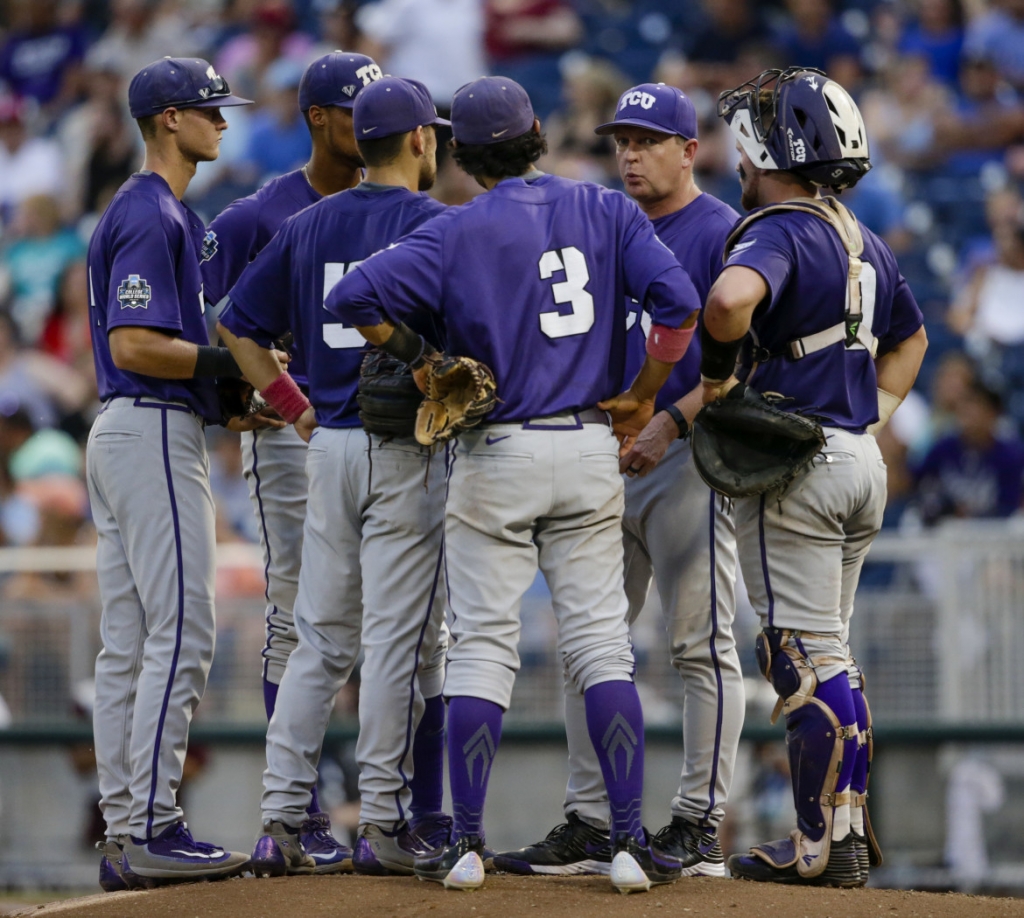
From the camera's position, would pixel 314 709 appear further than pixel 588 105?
No

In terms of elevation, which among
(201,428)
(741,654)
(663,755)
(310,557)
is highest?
(201,428)

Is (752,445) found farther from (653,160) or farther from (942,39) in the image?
(942,39)

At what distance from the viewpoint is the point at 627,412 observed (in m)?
4.98

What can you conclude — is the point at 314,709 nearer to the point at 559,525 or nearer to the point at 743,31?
the point at 559,525

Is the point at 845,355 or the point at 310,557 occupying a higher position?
the point at 845,355

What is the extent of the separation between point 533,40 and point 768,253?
9944 millimetres

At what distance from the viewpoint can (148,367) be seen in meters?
5.12

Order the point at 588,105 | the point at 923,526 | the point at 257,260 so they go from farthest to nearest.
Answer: the point at 588,105, the point at 923,526, the point at 257,260

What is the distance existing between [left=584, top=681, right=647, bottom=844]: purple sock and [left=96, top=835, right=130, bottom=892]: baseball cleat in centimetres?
172

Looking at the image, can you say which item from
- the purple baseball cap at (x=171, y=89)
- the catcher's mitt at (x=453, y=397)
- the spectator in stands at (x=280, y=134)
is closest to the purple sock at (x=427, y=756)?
the catcher's mitt at (x=453, y=397)

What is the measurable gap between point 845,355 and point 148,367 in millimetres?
2250

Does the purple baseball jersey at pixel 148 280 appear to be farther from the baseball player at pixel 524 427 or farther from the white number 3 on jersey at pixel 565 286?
the white number 3 on jersey at pixel 565 286

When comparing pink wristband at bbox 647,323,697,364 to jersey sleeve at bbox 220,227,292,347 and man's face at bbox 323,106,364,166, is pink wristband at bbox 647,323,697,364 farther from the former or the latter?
man's face at bbox 323,106,364,166

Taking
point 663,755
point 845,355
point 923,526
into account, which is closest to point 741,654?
point 663,755
